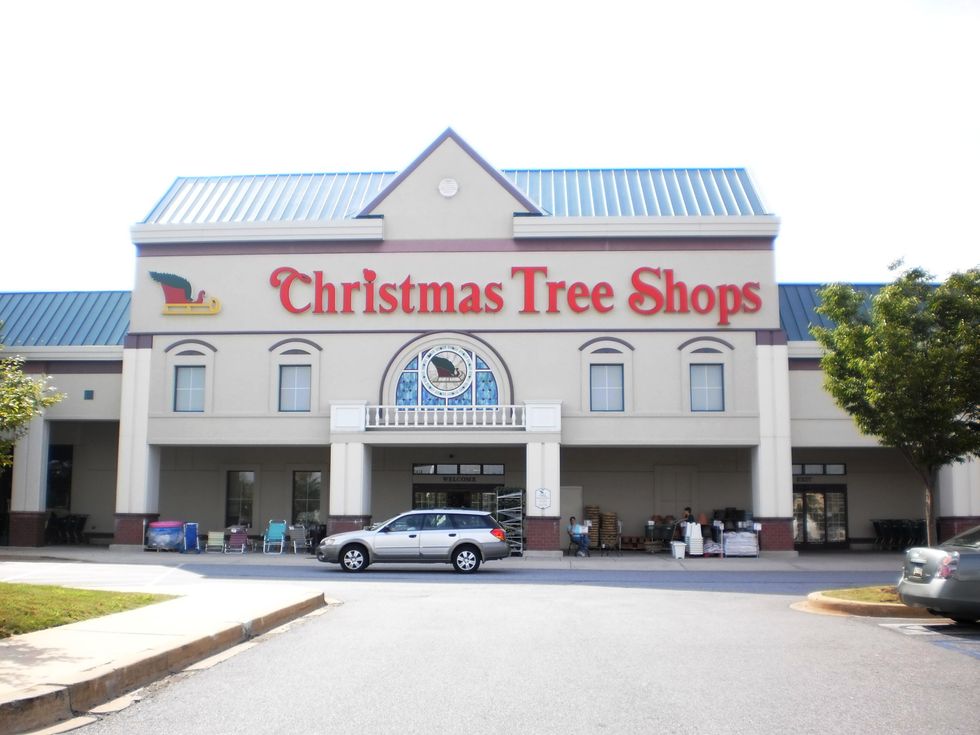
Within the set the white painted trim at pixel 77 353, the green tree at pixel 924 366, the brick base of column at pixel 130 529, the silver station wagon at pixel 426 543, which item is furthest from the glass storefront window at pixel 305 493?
the green tree at pixel 924 366

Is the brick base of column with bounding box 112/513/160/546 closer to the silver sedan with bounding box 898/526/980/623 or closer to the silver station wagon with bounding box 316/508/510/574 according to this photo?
the silver station wagon with bounding box 316/508/510/574

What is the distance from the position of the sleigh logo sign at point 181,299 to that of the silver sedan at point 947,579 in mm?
24145

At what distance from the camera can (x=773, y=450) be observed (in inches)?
1211

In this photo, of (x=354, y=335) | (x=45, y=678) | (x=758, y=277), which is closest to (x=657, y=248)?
(x=758, y=277)

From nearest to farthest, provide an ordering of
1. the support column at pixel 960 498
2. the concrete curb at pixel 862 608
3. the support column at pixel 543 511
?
the concrete curb at pixel 862 608, the support column at pixel 543 511, the support column at pixel 960 498

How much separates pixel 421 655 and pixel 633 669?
234 cm

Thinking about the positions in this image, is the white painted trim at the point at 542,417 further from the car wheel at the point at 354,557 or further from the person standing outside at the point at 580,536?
the car wheel at the point at 354,557

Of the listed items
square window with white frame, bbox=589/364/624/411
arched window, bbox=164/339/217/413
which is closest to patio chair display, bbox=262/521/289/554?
arched window, bbox=164/339/217/413

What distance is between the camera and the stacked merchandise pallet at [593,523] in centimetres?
3288

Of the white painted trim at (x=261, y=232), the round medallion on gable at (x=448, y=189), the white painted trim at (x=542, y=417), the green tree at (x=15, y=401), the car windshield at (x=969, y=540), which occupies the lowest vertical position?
the car windshield at (x=969, y=540)

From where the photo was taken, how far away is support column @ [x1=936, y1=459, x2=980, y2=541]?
30.5 m

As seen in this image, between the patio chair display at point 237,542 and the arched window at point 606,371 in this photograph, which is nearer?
the arched window at point 606,371

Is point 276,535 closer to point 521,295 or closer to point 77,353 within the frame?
point 77,353

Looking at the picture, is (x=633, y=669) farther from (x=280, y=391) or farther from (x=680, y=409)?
(x=280, y=391)
